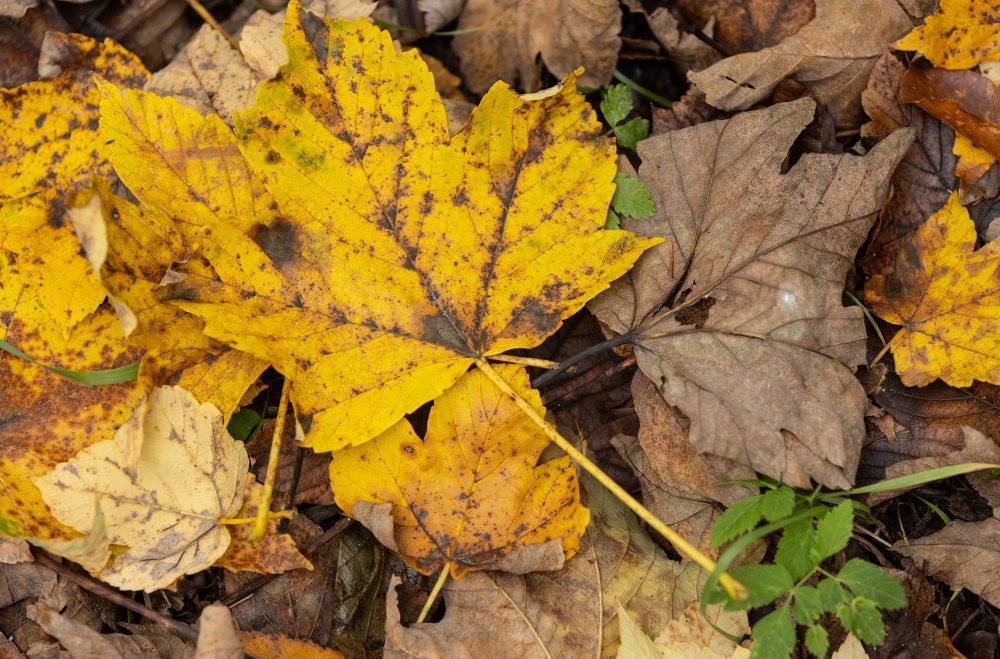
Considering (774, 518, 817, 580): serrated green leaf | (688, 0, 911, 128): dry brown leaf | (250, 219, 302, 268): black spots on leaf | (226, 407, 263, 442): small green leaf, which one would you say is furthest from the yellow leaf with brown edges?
(688, 0, 911, 128): dry brown leaf

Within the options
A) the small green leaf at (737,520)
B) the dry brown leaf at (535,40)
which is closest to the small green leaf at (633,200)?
the dry brown leaf at (535,40)

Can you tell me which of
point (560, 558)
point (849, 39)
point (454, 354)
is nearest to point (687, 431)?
point (560, 558)

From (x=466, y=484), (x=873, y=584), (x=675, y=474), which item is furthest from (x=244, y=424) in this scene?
(x=873, y=584)

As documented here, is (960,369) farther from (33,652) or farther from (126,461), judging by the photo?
(33,652)

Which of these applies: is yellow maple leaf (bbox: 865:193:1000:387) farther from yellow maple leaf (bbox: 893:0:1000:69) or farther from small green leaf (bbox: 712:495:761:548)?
small green leaf (bbox: 712:495:761:548)

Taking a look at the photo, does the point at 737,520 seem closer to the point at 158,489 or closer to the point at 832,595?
the point at 832,595

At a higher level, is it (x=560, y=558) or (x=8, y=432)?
(x=8, y=432)
